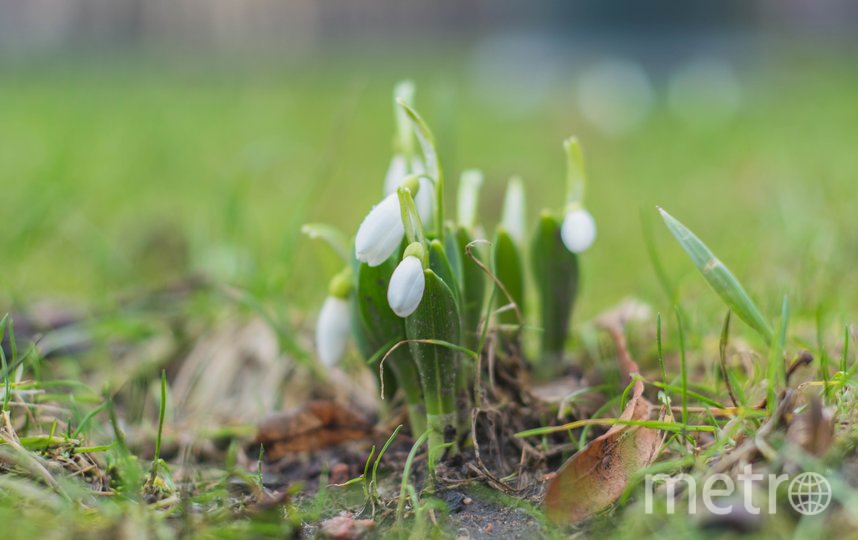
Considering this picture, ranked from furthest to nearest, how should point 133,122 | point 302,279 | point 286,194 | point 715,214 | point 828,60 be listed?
point 828,60, point 133,122, point 286,194, point 715,214, point 302,279

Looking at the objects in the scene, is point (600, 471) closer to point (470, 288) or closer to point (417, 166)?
point (470, 288)

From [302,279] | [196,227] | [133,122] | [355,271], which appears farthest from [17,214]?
[133,122]

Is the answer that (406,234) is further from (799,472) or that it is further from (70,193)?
(70,193)

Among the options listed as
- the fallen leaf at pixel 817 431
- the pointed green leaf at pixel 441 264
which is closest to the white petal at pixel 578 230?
the pointed green leaf at pixel 441 264

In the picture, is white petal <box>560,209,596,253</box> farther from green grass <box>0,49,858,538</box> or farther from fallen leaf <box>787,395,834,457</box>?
fallen leaf <box>787,395,834,457</box>

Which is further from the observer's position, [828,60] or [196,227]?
[828,60]

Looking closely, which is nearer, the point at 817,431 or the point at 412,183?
the point at 817,431

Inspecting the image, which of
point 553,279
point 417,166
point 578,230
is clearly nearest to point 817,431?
point 578,230
